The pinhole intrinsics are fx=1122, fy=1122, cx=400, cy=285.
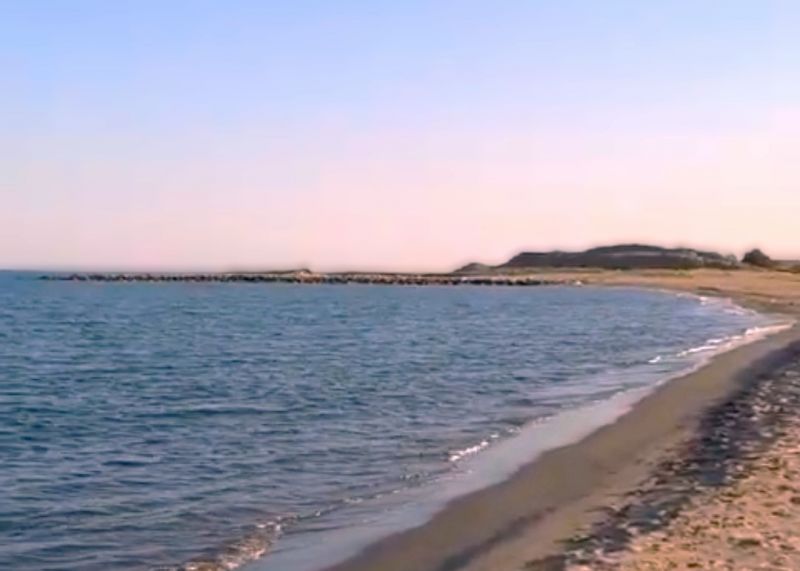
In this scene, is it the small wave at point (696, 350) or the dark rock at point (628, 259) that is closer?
the small wave at point (696, 350)

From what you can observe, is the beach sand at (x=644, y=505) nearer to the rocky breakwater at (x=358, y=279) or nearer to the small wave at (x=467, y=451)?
the small wave at (x=467, y=451)

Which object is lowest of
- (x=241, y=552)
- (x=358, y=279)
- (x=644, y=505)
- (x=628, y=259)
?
(x=241, y=552)

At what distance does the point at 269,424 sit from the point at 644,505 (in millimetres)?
9447

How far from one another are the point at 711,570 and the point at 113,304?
81752 millimetres

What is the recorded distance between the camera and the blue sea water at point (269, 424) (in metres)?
12.6

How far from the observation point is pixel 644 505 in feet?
41.7

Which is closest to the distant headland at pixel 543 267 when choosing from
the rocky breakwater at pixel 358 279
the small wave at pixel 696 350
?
the rocky breakwater at pixel 358 279

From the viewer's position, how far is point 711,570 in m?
9.53

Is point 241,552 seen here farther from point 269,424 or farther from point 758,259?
point 758,259

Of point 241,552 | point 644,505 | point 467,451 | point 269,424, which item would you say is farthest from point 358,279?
point 241,552

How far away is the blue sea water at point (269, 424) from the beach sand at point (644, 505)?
845mm

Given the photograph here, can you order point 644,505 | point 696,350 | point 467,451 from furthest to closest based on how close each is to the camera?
point 696,350 < point 467,451 < point 644,505

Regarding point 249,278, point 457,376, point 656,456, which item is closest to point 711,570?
point 656,456

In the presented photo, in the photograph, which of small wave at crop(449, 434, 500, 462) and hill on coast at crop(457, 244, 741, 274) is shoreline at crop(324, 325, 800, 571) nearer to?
small wave at crop(449, 434, 500, 462)
